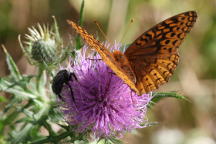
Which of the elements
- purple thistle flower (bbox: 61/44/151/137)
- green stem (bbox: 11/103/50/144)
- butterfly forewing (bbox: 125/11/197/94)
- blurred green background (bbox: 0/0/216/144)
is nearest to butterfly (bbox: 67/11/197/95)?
butterfly forewing (bbox: 125/11/197/94)

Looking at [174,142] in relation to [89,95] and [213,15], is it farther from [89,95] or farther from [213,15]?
[89,95]

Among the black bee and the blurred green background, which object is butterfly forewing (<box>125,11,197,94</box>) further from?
the blurred green background

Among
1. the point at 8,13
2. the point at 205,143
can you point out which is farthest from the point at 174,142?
the point at 8,13

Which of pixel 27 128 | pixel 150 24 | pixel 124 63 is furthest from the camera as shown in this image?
pixel 150 24

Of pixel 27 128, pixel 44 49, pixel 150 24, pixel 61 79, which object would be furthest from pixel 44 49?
pixel 150 24

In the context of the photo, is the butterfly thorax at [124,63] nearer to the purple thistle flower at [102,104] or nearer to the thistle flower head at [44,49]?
the purple thistle flower at [102,104]

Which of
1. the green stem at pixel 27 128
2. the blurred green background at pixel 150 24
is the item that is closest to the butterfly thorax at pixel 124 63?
the green stem at pixel 27 128

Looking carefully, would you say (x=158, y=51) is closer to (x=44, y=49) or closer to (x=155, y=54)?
(x=155, y=54)
